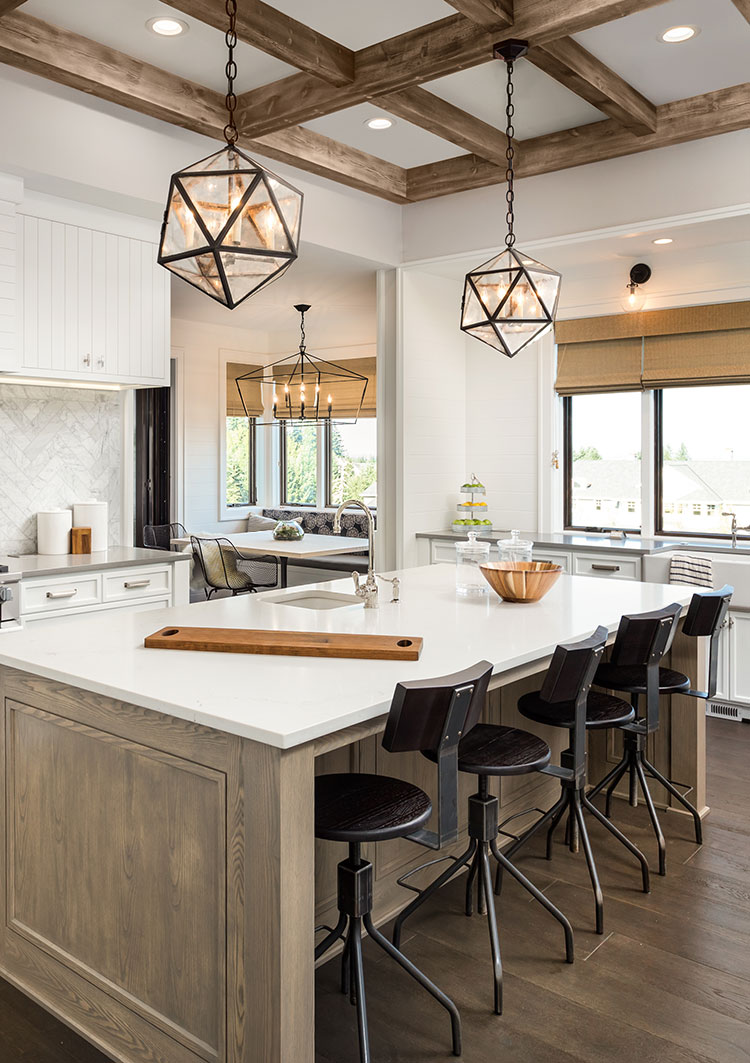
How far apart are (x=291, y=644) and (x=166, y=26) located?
2627 millimetres

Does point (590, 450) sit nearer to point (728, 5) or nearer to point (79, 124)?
point (728, 5)

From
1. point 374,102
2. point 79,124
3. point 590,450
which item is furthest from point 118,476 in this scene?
point 590,450

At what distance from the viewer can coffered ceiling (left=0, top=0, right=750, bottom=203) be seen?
321cm

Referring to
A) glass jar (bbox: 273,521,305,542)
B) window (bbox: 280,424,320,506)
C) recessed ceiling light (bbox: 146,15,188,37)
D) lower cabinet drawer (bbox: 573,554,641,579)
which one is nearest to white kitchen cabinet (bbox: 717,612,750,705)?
lower cabinet drawer (bbox: 573,554,641,579)

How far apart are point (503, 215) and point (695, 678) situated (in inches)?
122

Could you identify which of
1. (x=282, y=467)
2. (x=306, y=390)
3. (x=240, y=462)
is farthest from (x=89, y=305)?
(x=282, y=467)

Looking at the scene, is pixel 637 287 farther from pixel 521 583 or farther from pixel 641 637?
pixel 641 637

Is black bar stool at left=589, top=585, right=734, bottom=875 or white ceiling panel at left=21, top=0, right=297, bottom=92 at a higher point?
white ceiling panel at left=21, top=0, right=297, bottom=92

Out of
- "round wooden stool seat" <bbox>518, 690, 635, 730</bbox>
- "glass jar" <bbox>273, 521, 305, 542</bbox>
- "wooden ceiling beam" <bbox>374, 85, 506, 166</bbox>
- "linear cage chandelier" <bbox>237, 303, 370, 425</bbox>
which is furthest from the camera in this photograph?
"linear cage chandelier" <bbox>237, 303, 370, 425</bbox>

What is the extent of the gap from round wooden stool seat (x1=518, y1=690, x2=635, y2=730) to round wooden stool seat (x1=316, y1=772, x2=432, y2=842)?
0.68 metres

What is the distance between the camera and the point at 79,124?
3797mm

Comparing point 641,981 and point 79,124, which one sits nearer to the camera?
point 641,981

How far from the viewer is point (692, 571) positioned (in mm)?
4465

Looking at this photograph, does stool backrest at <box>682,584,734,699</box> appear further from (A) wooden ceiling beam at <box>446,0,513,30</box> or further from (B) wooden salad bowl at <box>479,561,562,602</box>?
(A) wooden ceiling beam at <box>446,0,513,30</box>
